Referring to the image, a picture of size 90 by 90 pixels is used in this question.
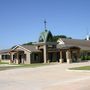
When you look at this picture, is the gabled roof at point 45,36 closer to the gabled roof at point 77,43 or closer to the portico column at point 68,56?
the portico column at point 68,56

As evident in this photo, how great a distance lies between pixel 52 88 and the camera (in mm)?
18031

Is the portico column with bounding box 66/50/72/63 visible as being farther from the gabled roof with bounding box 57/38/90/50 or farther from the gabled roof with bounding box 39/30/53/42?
the gabled roof with bounding box 57/38/90/50

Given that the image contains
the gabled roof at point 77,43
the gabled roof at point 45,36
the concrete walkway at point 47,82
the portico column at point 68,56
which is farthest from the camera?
the gabled roof at point 77,43

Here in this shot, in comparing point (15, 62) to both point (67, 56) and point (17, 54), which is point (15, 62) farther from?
point (67, 56)

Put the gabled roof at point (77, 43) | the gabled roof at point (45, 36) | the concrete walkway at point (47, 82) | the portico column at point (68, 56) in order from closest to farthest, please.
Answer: the concrete walkway at point (47, 82) → the portico column at point (68, 56) → the gabled roof at point (45, 36) → the gabled roof at point (77, 43)

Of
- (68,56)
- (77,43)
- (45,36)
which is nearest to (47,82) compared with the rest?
(68,56)

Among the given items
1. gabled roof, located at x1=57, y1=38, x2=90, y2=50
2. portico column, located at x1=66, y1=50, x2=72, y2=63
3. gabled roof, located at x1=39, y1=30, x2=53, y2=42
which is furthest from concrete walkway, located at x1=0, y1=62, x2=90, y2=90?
gabled roof, located at x1=57, y1=38, x2=90, y2=50

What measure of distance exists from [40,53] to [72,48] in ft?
22.7

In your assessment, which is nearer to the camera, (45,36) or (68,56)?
(68,56)

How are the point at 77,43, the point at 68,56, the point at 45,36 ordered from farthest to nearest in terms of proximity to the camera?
the point at 77,43
the point at 45,36
the point at 68,56

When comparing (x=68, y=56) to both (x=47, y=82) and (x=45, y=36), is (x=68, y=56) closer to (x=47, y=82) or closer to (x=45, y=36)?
(x=45, y=36)

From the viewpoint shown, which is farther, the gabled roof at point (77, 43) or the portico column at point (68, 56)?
the gabled roof at point (77, 43)

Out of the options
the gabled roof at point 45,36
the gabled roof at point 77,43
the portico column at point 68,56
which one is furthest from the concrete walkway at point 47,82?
the gabled roof at point 77,43

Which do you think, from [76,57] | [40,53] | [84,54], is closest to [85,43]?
[84,54]
